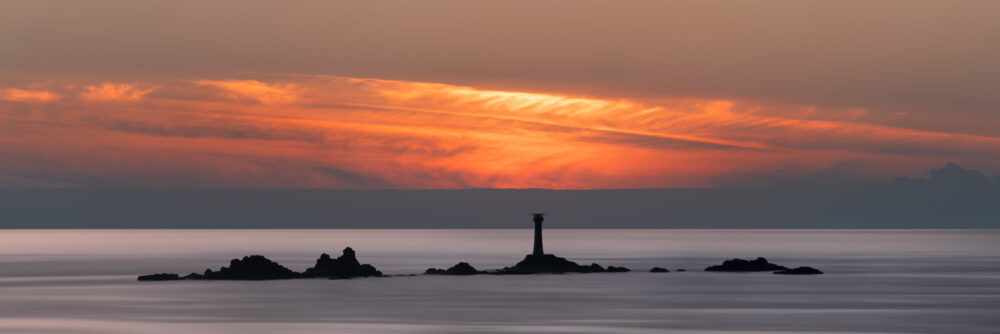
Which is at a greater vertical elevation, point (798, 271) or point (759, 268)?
point (759, 268)

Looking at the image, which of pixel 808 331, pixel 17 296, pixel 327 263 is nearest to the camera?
pixel 808 331

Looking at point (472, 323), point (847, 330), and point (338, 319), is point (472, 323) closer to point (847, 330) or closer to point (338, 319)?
point (338, 319)

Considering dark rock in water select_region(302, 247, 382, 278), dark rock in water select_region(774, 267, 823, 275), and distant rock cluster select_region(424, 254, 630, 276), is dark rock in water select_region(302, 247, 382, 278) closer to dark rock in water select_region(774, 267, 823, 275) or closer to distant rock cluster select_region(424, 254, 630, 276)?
distant rock cluster select_region(424, 254, 630, 276)

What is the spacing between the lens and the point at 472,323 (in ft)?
197

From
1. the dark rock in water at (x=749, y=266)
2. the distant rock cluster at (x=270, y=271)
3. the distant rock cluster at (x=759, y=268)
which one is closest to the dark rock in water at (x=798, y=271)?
the distant rock cluster at (x=759, y=268)

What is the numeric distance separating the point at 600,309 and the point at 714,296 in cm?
1412

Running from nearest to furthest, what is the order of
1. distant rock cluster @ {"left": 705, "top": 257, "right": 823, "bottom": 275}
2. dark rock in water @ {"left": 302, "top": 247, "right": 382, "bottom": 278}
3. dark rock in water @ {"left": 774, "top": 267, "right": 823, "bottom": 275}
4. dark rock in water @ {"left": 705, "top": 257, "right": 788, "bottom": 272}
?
dark rock in water @ {"left": 302, "top": 247, "right": 382, "bottom": 278} < dark rock in water @ {"left": 774, "top": 267, "right": 823, "bottom": 275} < distant rock cluster @ {"left": 705, "top": 257, "right": 823, "bottom": 275} < dark rock in water @ {"left": 705, "top": 257, "right": 788, "bottom": 272}

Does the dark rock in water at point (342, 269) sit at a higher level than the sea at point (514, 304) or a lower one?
higher

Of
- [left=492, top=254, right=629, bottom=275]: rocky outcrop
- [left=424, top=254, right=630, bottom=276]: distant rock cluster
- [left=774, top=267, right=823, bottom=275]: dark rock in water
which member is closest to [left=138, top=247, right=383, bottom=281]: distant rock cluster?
[left=424, top=254, right=630, bottom=276]: distant rock cluster

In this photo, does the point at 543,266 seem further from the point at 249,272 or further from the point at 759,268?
the point at 249,272

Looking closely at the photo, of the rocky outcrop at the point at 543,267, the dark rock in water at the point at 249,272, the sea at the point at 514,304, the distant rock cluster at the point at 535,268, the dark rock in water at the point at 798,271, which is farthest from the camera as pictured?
the dark rock in water at the point at 798,271

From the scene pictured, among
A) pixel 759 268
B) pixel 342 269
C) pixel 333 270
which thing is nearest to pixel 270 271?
pixel 333 270

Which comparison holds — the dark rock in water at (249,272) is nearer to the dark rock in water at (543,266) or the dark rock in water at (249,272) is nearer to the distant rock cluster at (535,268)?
the distant rock cluster at (535,268)

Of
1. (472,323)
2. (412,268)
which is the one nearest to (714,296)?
(472,323)
